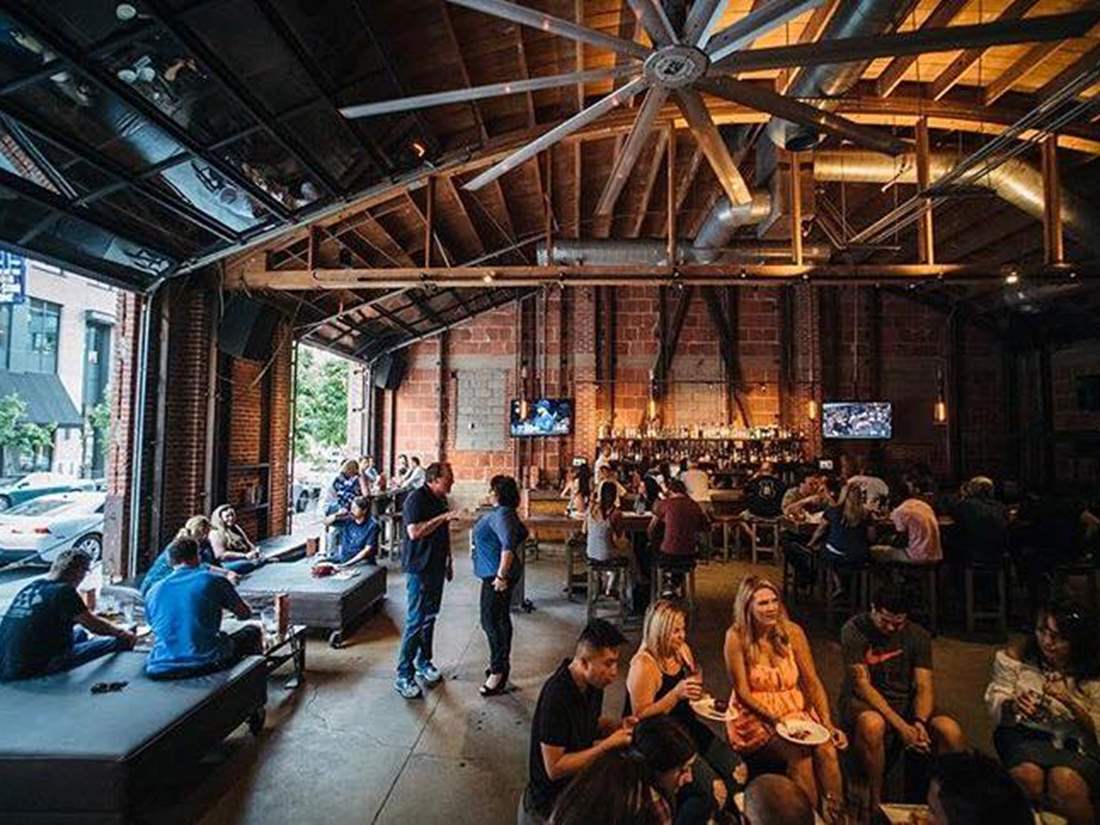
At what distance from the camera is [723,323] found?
38.3ft

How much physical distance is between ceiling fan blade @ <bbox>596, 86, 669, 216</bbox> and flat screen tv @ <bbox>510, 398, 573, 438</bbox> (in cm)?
713

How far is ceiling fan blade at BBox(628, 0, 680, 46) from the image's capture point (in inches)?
98.0

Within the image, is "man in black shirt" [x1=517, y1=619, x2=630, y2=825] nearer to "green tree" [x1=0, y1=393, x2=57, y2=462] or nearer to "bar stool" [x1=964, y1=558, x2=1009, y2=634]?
"bar stool" [x1=964, y1=558, x2=1009, y2=634]

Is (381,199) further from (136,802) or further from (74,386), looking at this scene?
(74,386)

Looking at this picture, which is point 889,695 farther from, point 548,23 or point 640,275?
point 640,275

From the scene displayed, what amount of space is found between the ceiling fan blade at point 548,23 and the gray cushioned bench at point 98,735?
3.50 metres

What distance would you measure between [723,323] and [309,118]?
A: 8.82 metres

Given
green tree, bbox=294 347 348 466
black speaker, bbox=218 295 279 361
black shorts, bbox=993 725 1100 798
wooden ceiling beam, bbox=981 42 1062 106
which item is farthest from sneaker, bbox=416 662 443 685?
green tree, bbox=294 347 348 466

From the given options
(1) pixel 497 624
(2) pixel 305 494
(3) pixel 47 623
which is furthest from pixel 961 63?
(2) pixel 305 494

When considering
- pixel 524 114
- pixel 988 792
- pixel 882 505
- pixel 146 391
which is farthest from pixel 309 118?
pixel 882 505

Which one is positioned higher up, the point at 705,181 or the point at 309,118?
the point at 705,181

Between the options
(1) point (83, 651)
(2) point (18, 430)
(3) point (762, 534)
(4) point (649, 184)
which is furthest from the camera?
(2) point (18, 430)

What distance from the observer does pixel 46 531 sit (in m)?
8.17

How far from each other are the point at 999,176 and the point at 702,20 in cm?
574
